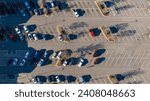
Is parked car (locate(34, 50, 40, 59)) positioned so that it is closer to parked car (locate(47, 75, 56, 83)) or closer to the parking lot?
the parking lot

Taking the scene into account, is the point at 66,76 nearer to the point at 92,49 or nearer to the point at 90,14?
the point at 92,49

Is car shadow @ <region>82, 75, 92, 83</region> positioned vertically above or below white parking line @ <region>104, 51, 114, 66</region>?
below

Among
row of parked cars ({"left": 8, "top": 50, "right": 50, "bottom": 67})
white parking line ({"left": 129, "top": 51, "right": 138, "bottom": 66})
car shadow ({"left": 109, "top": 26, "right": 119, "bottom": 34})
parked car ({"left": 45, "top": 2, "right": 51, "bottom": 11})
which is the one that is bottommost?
white parking line ({"left": 129, "top": 51, "right": 138, "bottom": 66})

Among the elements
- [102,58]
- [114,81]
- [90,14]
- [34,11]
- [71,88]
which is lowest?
[114,81]

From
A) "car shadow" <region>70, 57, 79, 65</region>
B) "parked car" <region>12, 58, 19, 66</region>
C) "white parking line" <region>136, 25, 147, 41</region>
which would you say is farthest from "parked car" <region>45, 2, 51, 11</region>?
"white parking line" <region>136, 25, 147, 41</region>

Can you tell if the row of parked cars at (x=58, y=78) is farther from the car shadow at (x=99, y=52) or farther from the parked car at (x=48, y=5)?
the parked car at (x=48, y=5)

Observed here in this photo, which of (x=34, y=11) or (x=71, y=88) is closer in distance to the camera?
(x=71, y=88)

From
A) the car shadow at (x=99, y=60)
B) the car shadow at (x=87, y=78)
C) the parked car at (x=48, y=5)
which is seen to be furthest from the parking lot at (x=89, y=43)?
the parked car at (x=48, y=5)

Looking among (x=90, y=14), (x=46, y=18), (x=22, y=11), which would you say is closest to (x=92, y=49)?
(x=90, y=14)
